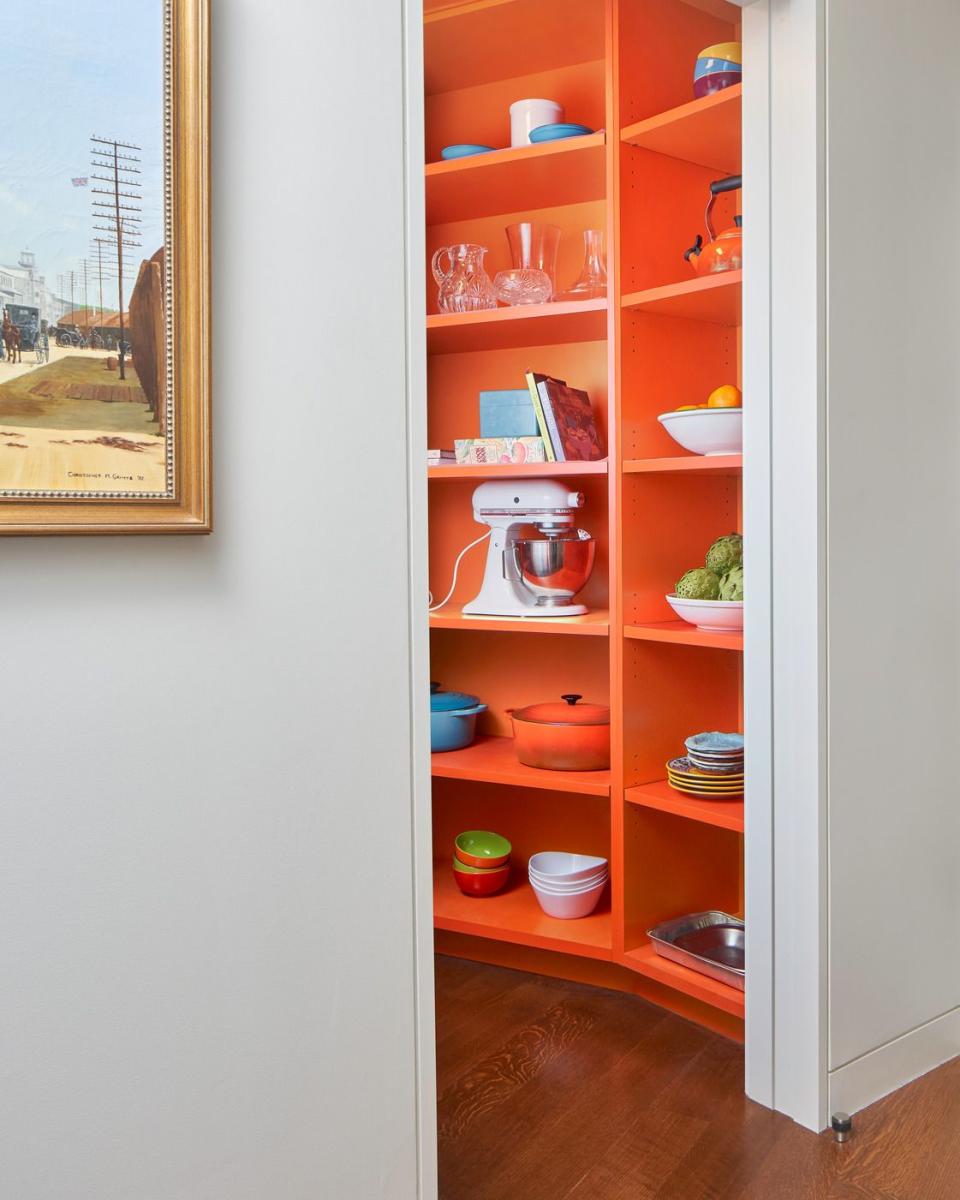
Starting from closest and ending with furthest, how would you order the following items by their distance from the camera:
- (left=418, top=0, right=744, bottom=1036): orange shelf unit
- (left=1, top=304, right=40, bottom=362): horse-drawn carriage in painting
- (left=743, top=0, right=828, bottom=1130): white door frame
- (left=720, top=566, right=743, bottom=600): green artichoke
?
(left=1, top=304, right=40, bottom=362): horse-drawn carriage in painting, (left=743, top=0, right=828, bottom=1130): white door frame, (left=720, top=566, right=743, bottom=600): green artichoke, (left=418, top=0, right=744, bottom=1036): orange shelf unit

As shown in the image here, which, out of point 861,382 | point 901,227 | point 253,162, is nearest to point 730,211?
point 901,227

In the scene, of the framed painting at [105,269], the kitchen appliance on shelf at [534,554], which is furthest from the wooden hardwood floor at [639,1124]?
the framed painting at [105,269]

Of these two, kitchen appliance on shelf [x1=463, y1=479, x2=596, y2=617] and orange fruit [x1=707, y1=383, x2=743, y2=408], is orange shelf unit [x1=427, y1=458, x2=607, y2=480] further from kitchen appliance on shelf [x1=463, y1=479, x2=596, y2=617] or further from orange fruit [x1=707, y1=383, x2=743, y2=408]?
orange fruit [x1=707, y1=383, x2=743, y2=408]

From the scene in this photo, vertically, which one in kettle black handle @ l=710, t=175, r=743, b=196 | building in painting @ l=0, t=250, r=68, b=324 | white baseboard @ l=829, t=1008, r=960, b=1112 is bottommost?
white baseboard @ l=829, t=1008, r=960, b=1112

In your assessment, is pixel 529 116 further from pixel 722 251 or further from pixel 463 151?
pixel 722 251

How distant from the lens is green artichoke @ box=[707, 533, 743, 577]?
2.56 m

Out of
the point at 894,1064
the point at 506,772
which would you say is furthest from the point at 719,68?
the point at 894,1064

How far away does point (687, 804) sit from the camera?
252 cm

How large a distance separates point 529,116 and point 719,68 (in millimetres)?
552

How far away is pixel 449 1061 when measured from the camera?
244cm

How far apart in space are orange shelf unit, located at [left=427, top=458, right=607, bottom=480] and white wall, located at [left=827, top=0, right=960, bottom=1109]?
72 cm

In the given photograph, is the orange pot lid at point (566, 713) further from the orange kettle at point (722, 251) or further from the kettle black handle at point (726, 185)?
the kettle black handle at point (726, 185)

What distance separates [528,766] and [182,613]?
1806mm

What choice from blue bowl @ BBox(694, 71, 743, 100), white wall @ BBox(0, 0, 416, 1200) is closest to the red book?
blue bowl @ BBox(694, 71, 743, 100)
